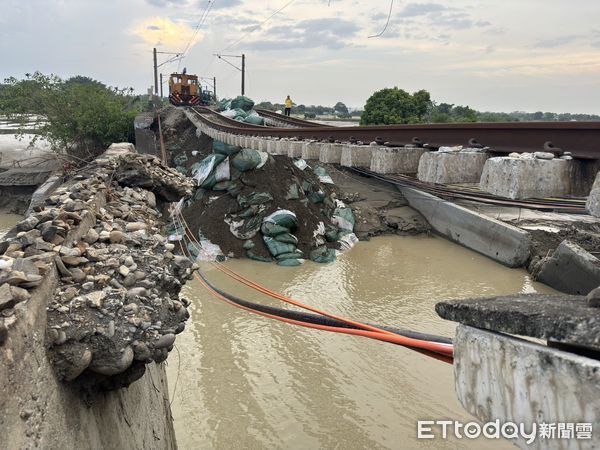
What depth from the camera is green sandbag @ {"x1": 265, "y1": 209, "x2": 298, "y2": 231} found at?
12195mm

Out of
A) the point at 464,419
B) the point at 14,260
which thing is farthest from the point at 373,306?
the point at 14,260

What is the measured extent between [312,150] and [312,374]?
391cm

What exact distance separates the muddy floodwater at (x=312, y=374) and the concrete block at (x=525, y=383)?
4509 millimetres

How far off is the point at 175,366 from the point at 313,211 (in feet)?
24.9

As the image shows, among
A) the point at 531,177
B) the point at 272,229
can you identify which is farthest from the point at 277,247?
the point at 531,177

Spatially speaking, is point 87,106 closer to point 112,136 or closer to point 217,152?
point 112,136

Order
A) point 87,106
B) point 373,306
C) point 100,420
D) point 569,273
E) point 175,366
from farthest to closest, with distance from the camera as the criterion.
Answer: point 87,106, point 569,273, point 373,306, point 175,366, point 100,420

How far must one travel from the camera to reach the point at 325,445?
5.56 m

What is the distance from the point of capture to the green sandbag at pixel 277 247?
12.0 metres

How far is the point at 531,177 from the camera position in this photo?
307 cm

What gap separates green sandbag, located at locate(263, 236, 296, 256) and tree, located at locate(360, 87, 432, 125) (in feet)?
54.6

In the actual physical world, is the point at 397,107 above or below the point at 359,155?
above

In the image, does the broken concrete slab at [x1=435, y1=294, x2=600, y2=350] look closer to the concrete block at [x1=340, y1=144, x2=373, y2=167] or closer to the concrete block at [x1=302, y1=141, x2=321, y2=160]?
the concrete block at [x1=340, y1=144, x2=373, y2=167]

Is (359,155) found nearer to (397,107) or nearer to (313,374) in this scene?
(313,374)
